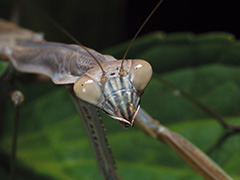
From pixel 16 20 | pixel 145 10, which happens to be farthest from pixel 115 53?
pixel 16 20

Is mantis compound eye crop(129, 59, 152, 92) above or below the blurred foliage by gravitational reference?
above

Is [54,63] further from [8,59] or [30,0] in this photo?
[30,0]

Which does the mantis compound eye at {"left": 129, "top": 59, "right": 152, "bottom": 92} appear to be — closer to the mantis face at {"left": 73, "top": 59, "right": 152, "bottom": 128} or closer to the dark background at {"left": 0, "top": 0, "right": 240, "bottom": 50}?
the mantis face at {"left": 73, "top": 59, "right": 152, "bottom": 128}

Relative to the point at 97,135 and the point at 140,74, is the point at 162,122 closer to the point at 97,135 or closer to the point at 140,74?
the point at 97,135

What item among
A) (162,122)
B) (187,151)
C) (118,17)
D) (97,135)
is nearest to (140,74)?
(97,135)

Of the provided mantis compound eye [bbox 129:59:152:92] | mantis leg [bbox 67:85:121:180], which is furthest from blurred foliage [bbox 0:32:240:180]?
mantis compound eye [bbox 129:59:152:92]

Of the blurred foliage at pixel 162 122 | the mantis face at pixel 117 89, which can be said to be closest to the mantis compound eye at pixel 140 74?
the mantis face at pixel 117 89
